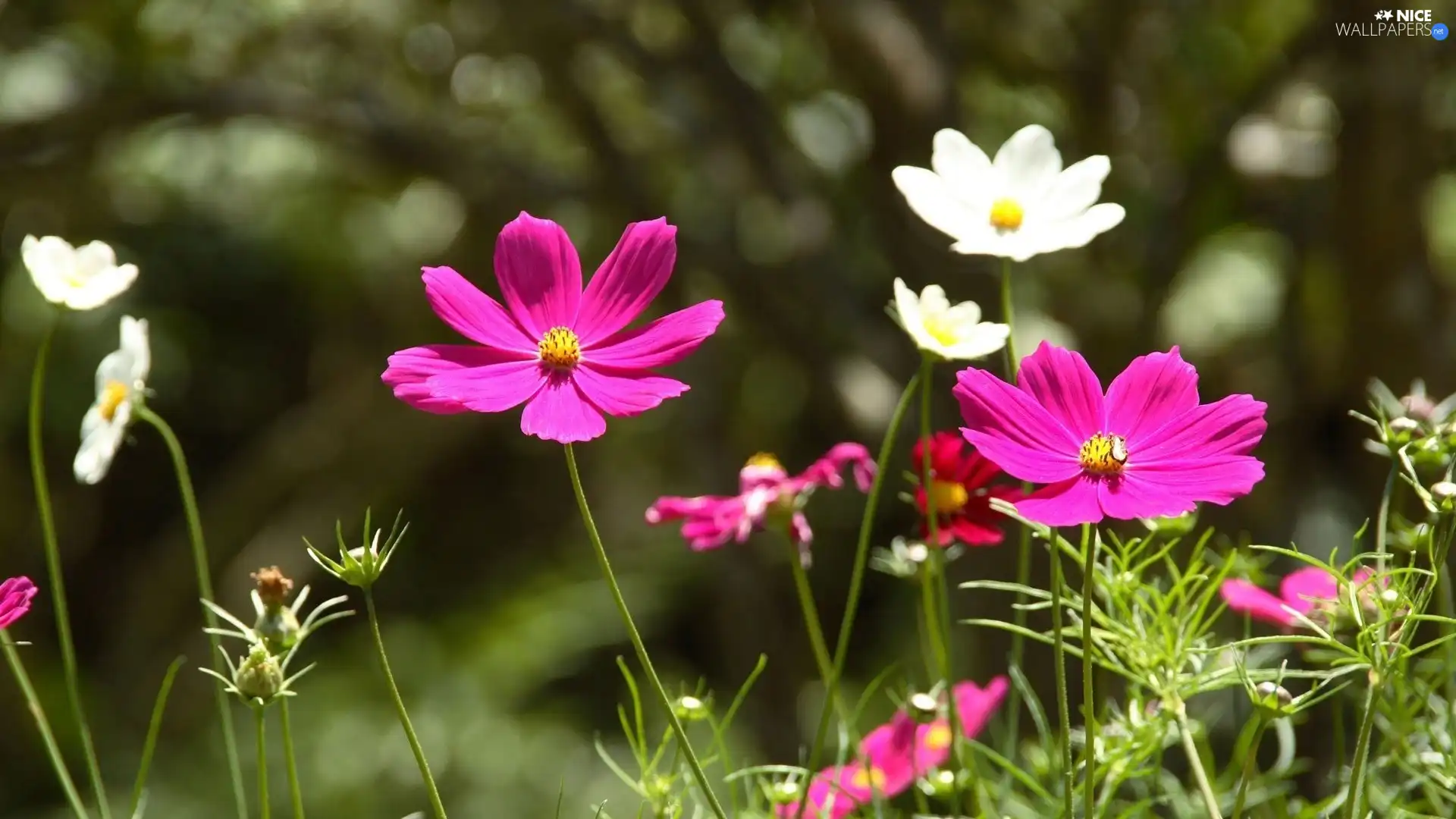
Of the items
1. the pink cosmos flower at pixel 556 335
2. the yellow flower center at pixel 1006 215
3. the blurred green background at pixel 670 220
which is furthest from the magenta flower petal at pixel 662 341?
the blurred green background at pixel 670 220

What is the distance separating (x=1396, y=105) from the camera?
1424mm

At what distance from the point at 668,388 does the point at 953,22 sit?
1661mm

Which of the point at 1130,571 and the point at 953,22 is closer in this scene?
the point at 1130,571

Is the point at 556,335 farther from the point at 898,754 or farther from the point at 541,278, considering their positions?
the point at 898,754

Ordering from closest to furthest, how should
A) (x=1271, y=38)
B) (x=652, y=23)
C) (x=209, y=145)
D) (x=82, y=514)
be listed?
(x=1271, y=38), (x=652, y=23), (x=209, y=145), (x=82, y=514)

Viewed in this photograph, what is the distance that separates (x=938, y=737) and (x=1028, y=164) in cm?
22

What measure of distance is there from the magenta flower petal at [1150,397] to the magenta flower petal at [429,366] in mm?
152

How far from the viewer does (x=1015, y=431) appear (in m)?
0.34

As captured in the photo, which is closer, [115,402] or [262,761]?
[262,761]

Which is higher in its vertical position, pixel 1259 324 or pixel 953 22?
pixel 953 22

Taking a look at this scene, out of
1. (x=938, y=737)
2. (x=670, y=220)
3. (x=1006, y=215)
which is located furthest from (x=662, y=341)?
(x=670, y=220)

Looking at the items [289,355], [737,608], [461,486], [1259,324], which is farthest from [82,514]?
[1259,324]

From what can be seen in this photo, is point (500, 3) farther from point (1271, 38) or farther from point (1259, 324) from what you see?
point (1259, 324)

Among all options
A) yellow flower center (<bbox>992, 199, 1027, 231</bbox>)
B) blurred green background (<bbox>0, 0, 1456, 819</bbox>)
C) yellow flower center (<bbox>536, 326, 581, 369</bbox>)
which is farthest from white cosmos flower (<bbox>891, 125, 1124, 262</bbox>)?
blurred green background (<bbox>0, 0, 1456, 819</bbox>)
